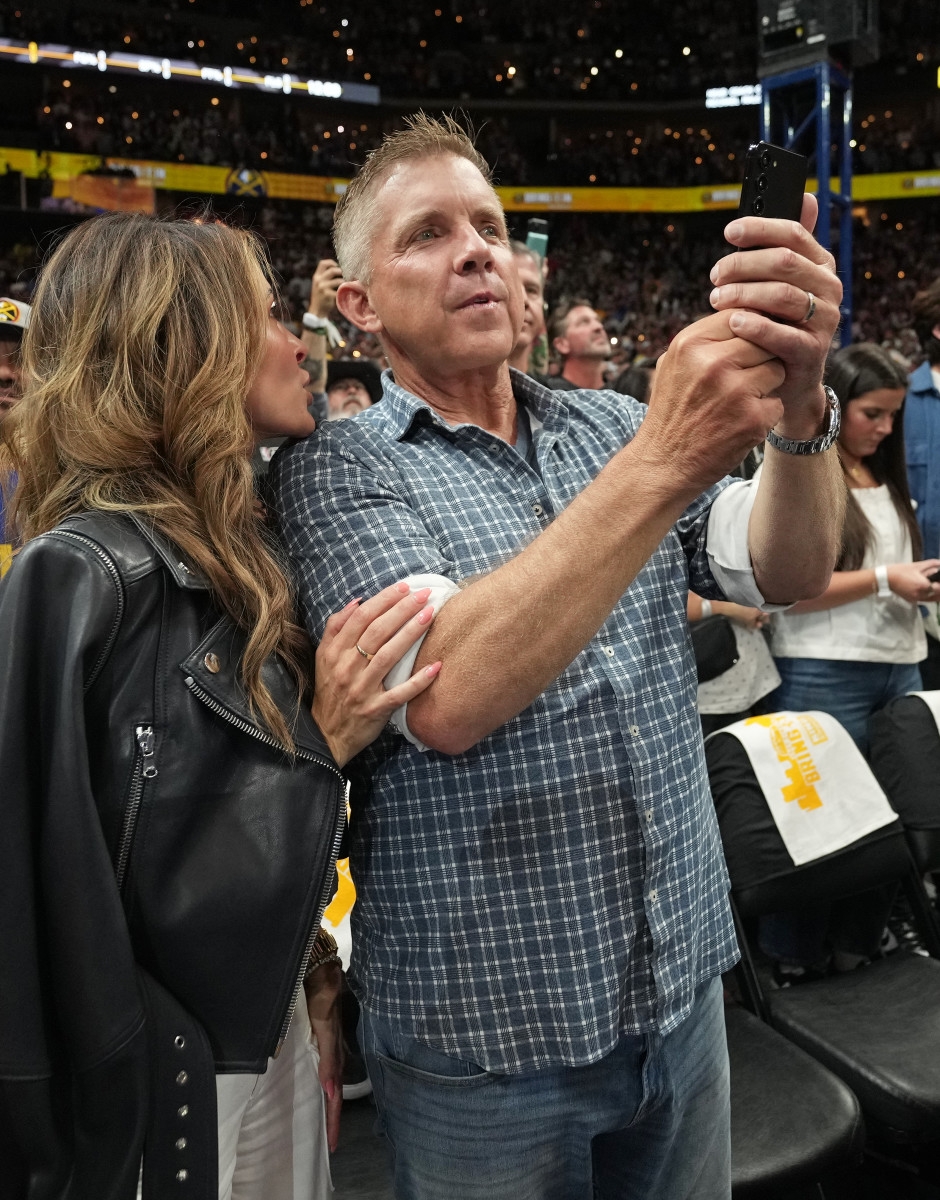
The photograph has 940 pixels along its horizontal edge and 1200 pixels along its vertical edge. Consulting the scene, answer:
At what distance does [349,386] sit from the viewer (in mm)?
5082

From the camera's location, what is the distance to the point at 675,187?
21781 millimetres

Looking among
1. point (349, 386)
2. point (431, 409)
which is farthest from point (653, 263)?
point (431, 409)

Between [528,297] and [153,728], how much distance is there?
242cm

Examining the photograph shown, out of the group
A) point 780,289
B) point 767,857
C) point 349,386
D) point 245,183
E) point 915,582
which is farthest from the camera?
point 245,183

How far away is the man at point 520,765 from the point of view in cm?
102

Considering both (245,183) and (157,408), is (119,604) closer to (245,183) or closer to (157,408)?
(157,408)

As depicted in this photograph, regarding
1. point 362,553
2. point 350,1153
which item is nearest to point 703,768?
point 362,553

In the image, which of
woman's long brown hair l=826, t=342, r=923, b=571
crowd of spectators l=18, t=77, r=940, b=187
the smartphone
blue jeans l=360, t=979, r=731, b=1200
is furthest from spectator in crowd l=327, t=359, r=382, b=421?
crowd of spectators l=18, t=77, r=940, b=187

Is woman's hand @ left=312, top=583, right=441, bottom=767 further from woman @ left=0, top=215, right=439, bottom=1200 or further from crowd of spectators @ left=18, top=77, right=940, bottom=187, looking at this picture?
crowd of spectators @ left=18, top=77, right=940, bottom=187

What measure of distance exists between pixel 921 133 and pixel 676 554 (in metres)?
23.4

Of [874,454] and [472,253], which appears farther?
[874,454]

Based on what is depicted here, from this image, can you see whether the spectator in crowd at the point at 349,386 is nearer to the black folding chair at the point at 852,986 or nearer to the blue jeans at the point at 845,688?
the blue jeans at the point at 845,688

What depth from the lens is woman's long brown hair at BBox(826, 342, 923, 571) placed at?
290cm

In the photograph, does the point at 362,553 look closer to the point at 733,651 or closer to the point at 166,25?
the point at 733,651
